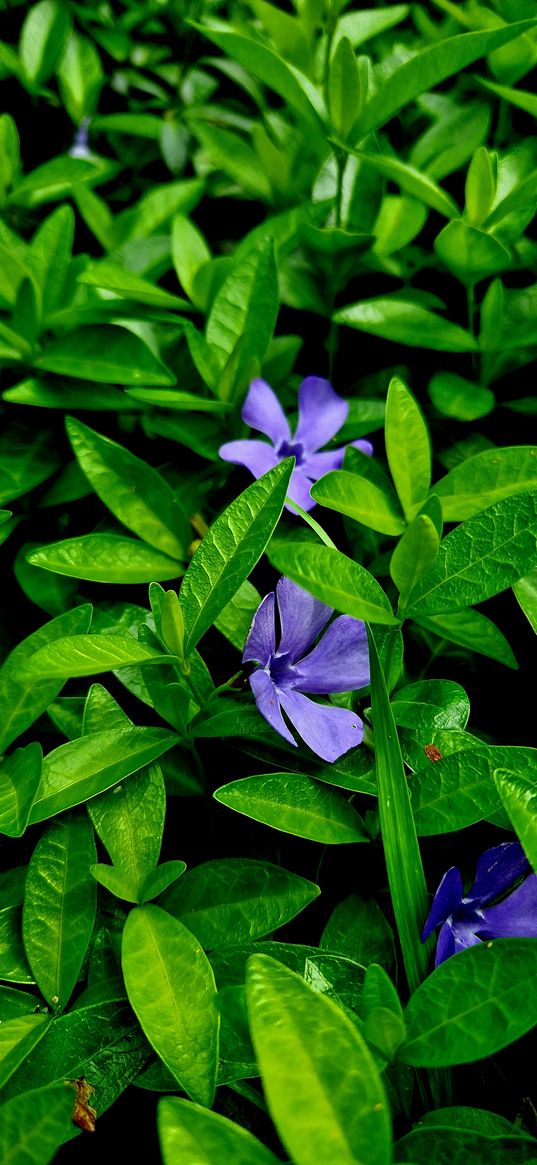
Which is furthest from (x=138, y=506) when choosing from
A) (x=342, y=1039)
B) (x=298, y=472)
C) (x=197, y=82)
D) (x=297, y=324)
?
(x=197, y=82)

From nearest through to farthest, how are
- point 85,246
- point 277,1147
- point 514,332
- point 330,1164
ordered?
point 330,1164
point 277,1147
point 514,332
point 85,246

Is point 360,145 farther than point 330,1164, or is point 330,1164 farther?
point 360,145

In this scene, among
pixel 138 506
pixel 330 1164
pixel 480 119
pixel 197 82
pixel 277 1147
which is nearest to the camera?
pixel 330 1164

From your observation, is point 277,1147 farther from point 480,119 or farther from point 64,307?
point 480,119

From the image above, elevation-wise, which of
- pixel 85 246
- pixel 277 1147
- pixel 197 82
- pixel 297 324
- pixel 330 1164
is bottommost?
pixel 277 1147

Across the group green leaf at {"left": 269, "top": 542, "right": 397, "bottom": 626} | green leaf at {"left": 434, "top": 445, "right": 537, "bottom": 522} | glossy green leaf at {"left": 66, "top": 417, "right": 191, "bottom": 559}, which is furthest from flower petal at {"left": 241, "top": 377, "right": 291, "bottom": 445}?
green leaf at {"left": 269, "top": 542, "right": 397, "bottom": 626}

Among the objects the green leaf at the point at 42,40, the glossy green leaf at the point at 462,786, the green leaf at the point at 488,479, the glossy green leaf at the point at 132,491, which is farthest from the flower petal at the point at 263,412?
the green leaf at the point at 42,40

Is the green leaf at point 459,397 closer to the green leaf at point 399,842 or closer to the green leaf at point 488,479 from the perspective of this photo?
the green leaf at point 488,479
